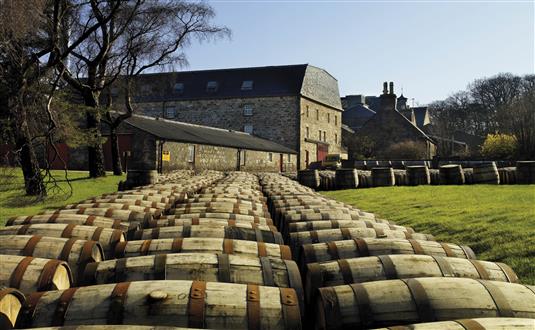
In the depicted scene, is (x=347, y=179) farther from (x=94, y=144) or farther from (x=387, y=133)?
(x=387, y=133)

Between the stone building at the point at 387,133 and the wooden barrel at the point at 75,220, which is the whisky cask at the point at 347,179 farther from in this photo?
the stone building at the point at 387,133

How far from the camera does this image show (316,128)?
167 feet

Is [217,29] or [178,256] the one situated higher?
[217,29]

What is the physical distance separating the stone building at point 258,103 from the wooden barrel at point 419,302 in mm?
43829

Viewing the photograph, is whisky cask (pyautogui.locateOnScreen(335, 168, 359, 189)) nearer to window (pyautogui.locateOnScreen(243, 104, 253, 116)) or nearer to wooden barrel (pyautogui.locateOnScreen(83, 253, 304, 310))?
wooden barrel (pyautogui.locateOnScreen(83, 253, 304, 310))

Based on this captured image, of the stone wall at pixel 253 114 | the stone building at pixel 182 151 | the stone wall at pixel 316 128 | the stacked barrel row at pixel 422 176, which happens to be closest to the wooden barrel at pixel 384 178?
the stacked barrel row at pixel 422 176

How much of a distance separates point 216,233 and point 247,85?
45526 mm

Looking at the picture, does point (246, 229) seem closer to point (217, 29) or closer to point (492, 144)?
point (217, 29)

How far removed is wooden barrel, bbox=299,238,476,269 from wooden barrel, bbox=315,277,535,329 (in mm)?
1166

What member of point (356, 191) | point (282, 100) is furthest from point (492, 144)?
point (356, 191)

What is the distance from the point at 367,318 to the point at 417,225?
21.6 ft

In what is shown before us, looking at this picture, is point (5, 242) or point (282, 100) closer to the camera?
point (5, 242)

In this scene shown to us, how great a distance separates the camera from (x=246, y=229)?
534 cm

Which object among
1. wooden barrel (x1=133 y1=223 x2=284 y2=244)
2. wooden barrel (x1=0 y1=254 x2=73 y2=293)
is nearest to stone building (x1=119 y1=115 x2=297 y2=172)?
wooden barrel (x1=133 y1=223 x2=284 y2=244)
